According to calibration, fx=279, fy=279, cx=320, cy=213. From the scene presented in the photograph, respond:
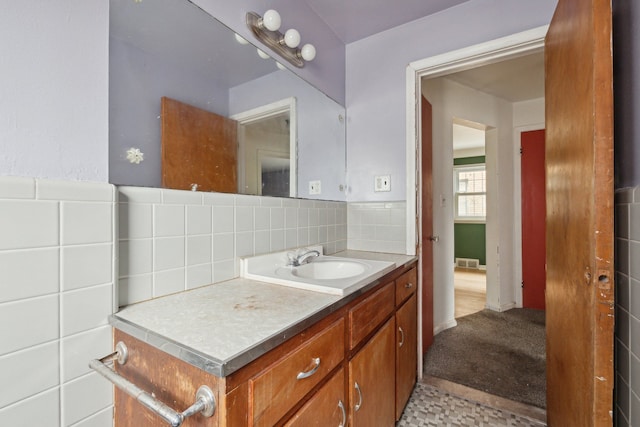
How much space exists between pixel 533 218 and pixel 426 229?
Answer: 1.93 m

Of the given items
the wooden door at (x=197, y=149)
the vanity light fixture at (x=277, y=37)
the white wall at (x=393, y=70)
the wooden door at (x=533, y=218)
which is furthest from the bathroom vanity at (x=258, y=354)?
the wooden door at (x=533, y=218)

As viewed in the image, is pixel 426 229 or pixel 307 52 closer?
pixel 307 52

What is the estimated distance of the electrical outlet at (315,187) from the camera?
1.72 m

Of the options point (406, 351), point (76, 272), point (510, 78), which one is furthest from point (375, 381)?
point (510, 78)

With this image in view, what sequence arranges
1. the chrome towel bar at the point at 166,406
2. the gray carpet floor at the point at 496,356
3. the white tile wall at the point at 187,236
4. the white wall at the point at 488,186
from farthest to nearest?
the white wall at the point at 488,186 < the gray carpet floor at the point at 496,356 < the white tile wall at the point at 187,236 < the chrome towel bar at the point at 166,406

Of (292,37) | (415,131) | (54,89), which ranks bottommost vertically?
(54,89)

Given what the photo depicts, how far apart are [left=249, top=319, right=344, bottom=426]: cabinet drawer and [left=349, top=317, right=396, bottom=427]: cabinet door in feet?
0.55

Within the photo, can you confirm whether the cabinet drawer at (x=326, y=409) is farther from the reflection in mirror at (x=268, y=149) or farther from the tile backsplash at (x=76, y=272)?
the reflection in mirror at (x=268, y=149)

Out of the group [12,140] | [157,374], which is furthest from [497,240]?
[12,140]

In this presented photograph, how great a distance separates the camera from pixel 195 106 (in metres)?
1.06

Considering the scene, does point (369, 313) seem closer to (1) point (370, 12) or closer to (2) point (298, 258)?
(2) point (298, 258)

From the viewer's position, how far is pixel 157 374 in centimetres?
64

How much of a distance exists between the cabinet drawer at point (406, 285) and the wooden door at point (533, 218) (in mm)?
2238

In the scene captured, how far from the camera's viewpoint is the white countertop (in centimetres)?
56
